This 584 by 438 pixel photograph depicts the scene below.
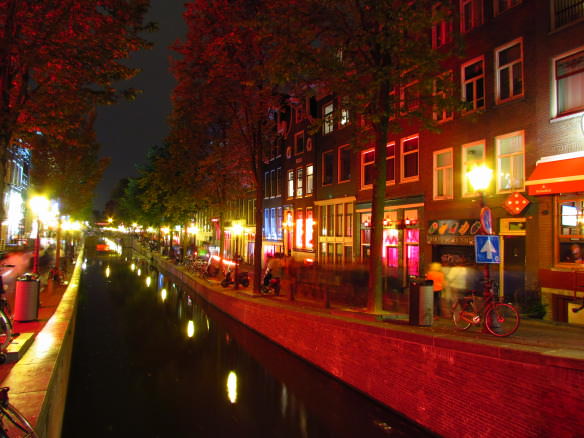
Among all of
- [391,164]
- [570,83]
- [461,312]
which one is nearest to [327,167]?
[391,164]

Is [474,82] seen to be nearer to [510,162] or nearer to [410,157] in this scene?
[510,162]

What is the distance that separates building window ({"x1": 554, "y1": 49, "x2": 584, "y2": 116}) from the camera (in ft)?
41.0

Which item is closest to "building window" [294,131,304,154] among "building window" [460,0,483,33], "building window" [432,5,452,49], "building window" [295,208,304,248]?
"building window" [295,208,304,248]

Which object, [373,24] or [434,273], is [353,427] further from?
[373,24]

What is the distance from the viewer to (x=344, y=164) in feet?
82.0

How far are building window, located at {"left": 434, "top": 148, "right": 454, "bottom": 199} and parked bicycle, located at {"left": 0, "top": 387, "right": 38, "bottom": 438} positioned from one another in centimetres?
1593

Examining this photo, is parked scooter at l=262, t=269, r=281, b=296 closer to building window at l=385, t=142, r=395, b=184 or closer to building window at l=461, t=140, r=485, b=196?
building window at l=385, t=142, r=395, b=184

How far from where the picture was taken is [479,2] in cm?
1599

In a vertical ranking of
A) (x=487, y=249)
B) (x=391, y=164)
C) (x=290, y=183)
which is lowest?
(x=487, y=249)

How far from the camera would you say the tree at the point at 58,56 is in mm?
8828

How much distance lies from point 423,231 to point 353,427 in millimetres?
10950

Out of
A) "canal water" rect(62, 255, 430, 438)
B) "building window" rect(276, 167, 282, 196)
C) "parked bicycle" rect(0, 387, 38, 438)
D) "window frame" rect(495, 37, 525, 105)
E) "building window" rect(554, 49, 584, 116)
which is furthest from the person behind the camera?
"building window" rect(276, 167, 282, 196)

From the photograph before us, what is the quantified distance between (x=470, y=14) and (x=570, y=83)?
215 inches

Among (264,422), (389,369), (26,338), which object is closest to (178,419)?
(264,422)
